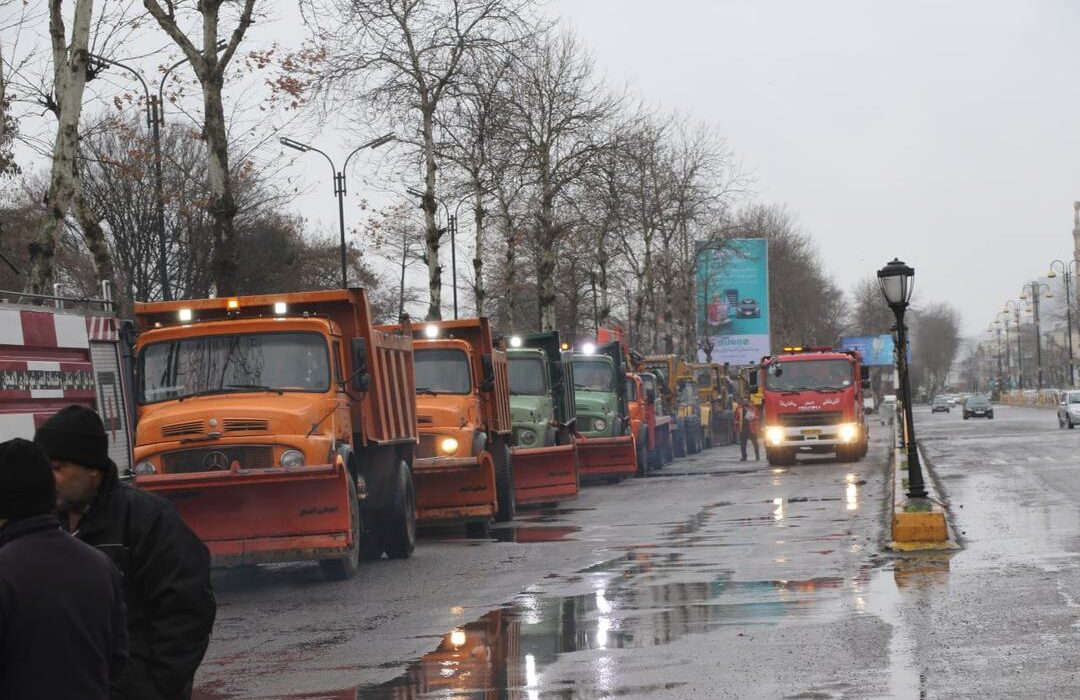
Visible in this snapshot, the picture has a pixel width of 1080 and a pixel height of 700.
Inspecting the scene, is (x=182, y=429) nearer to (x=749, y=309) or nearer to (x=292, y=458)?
(x=292, y=458)

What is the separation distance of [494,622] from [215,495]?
4.05m

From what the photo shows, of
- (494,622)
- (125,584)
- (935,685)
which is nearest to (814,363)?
(494,622)

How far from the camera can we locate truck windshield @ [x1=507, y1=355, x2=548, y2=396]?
27812 mm

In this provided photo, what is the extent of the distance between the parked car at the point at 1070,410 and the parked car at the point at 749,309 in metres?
24.9

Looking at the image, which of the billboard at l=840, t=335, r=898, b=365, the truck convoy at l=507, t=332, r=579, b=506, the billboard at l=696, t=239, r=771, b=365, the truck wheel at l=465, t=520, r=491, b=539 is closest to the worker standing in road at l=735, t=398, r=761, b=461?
the truck convoy at l=507, t=332, r=579, b=506

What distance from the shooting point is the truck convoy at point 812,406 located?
3853cm

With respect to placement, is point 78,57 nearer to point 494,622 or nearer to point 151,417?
point 151,417

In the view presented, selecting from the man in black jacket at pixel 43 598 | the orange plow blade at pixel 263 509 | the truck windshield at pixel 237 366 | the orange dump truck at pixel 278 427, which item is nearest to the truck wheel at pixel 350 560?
the orange dump truck at pixel 278 427

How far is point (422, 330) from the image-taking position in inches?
923

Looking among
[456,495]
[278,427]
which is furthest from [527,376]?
[278,427]

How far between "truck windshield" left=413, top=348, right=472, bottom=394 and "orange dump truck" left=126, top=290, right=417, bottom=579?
3189mm

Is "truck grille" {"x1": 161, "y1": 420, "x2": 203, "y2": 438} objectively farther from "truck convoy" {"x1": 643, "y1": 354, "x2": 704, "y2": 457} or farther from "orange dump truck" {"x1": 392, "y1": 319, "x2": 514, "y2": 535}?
"truck convoy" {"x1": 643, "y1": 354, "x2": 704, "y2": 457}

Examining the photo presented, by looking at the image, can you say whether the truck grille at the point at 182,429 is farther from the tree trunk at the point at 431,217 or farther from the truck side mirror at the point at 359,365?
the tree trunk at the point at 431,217

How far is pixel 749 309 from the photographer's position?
275 ft
